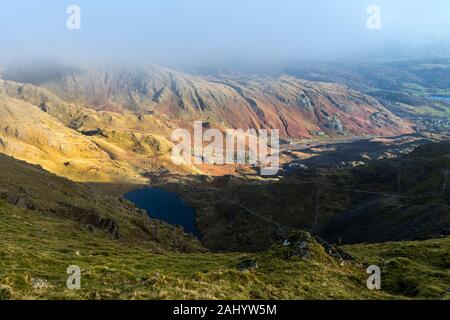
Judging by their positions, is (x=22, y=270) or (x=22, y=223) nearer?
(x=22, y=270)

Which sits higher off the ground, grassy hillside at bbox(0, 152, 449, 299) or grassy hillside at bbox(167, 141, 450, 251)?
grassy hillside at bbox(0, 152, 449, 299)

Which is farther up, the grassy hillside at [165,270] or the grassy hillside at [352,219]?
the grassy hillside at [165,270]

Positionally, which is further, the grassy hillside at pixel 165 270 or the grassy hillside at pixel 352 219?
the grassy hillside at pixel 352 219

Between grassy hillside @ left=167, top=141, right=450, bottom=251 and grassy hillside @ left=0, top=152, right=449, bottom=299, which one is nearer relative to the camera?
grassy hillside @ left=0, top=152, right=449, bottom=299

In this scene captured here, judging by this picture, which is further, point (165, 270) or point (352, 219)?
point (352, 219)

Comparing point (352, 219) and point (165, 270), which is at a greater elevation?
point (165, 270)

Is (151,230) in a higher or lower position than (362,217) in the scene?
higher
